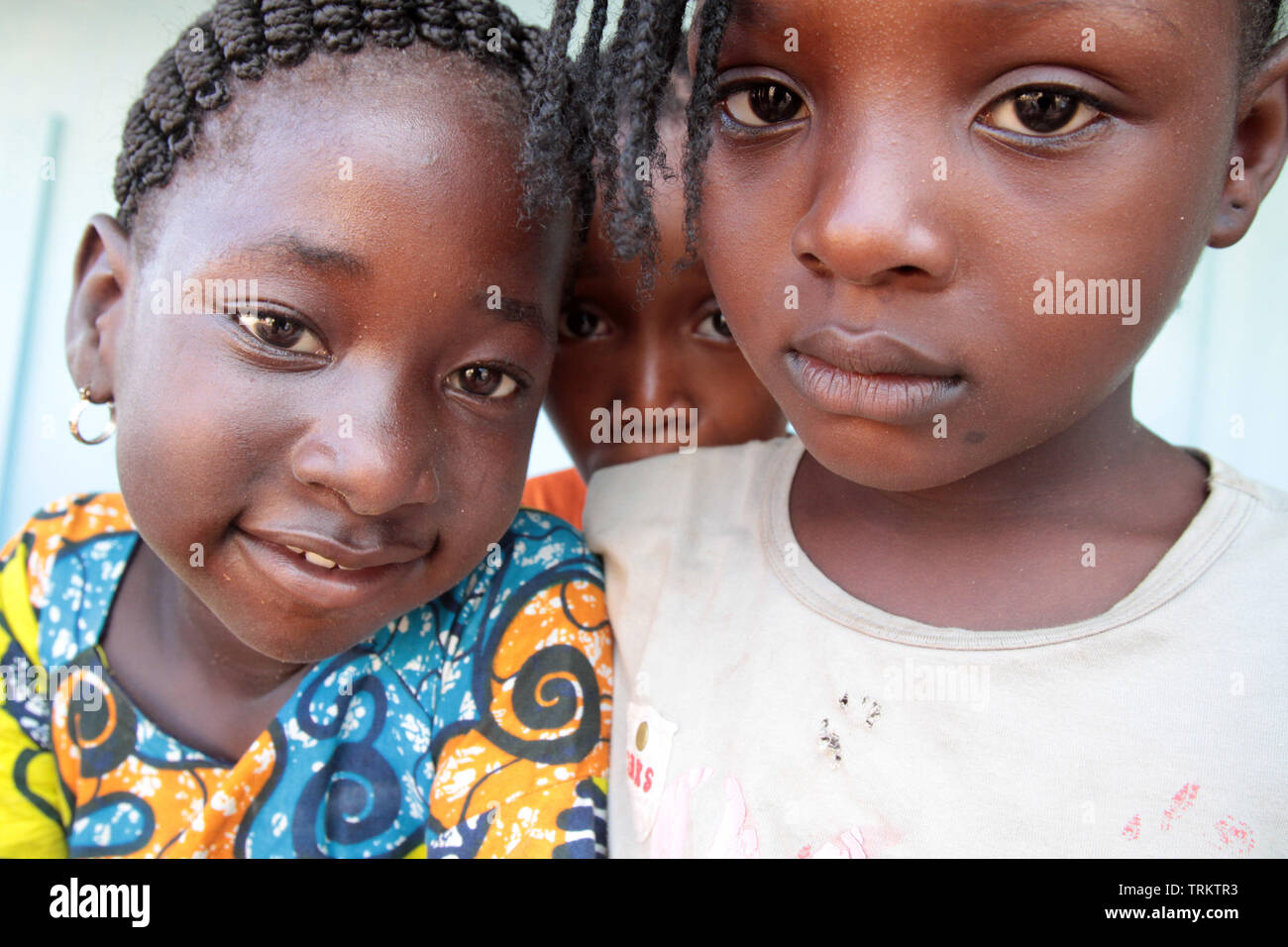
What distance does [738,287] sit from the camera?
1162 millimetres

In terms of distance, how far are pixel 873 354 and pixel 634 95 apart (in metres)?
0.38

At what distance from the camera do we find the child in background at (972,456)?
0.97 m

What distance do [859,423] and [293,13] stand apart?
2.79ft

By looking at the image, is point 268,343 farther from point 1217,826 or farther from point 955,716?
point 1217,826

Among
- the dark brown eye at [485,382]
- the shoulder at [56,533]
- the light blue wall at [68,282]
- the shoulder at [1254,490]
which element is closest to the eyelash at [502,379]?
the dark brown eye at [485,382]

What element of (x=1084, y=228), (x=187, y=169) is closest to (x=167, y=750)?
(x=187, y=169)

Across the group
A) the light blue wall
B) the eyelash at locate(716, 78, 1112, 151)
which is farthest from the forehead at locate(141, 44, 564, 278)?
the light blue wall

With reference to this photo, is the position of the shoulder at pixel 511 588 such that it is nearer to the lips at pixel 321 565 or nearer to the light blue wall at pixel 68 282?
the lips at pixel 321 565

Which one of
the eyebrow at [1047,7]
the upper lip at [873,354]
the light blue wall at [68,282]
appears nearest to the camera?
the eyebrow at [1047,7]

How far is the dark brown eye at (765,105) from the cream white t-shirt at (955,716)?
1.76 feet

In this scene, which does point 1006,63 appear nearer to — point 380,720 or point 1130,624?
point 1130,624

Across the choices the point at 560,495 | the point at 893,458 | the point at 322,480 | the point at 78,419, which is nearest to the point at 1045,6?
the point at 893,458

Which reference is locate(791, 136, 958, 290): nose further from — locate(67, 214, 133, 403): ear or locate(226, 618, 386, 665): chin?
locate(67, 214, 133, 403): ear

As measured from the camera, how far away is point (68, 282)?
322 centimetres
